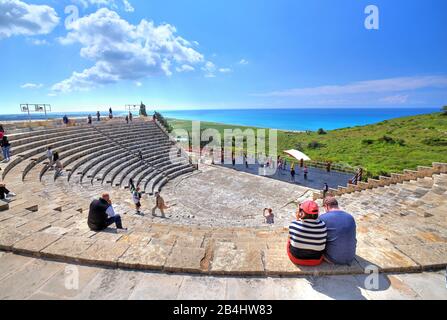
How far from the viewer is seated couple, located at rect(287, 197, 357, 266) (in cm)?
282

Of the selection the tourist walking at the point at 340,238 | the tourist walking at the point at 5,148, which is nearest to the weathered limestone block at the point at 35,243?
the tourist walking at the point at 340,238

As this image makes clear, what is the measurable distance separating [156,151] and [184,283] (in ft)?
61.1

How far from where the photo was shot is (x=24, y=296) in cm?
243

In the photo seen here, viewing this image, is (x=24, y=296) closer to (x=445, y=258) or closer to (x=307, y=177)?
(x=445, y=258)

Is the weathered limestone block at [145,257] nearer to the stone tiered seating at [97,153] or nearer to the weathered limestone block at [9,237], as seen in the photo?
the weathered limestone block at [9,237]

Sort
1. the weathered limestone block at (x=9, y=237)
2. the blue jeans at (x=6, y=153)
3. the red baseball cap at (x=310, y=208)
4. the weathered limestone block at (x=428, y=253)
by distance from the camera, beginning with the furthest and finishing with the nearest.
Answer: the blue jeans at (x=6, y=153), the weathered limestone block at (x=9, y=237), the weathered limestone block at (x=428, y=253), the red baseball cap at (x=310, y=208)

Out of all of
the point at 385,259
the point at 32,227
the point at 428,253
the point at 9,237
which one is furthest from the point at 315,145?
the point at 9,237

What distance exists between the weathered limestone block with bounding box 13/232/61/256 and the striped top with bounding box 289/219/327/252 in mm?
3684

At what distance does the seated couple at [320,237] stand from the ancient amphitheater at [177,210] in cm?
15

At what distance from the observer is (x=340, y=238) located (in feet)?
9.28

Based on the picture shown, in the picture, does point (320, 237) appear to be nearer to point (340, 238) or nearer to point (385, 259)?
point (340, 238)

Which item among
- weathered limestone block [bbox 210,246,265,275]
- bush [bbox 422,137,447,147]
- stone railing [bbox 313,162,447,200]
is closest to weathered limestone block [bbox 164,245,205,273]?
weathered limestone block [bbox 210,246,265,275]

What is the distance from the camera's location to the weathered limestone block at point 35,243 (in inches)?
124
